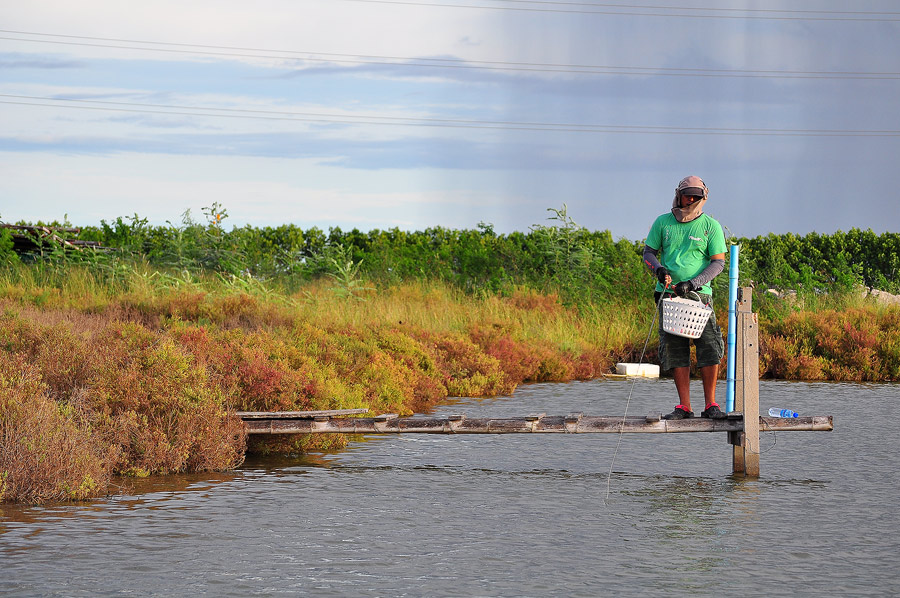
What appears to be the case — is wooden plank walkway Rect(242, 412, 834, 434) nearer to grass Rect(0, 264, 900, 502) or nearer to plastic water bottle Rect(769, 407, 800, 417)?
plastic water bottle Rect(769, 407, 800, 417)

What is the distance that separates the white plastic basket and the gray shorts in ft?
0.61

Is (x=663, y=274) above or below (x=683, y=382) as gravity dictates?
above

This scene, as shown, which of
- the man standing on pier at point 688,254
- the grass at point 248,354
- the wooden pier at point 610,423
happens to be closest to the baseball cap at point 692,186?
the man standing on pier at point 688,254

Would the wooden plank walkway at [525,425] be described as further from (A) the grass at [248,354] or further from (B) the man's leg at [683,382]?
(A) the grass at [248,354]

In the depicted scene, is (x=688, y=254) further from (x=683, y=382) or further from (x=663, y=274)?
(x=683, y=382)

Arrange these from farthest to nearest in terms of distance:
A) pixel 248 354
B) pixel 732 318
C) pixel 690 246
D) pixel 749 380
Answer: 1. pixel 248 354
2. pixel 732 318
3. pixel 749 380
4. pixel 690 246

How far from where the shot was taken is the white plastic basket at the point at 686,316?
31.7ft

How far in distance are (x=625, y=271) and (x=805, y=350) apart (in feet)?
22.0

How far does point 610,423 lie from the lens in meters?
10.3

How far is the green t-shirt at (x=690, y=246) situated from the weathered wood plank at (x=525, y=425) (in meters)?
1.33

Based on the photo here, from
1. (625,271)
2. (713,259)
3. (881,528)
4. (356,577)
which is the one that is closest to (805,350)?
(625,271)

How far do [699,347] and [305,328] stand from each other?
23.5 ft

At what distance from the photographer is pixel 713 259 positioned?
992 cm

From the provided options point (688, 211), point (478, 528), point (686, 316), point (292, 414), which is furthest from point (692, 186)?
point (292, 414)
